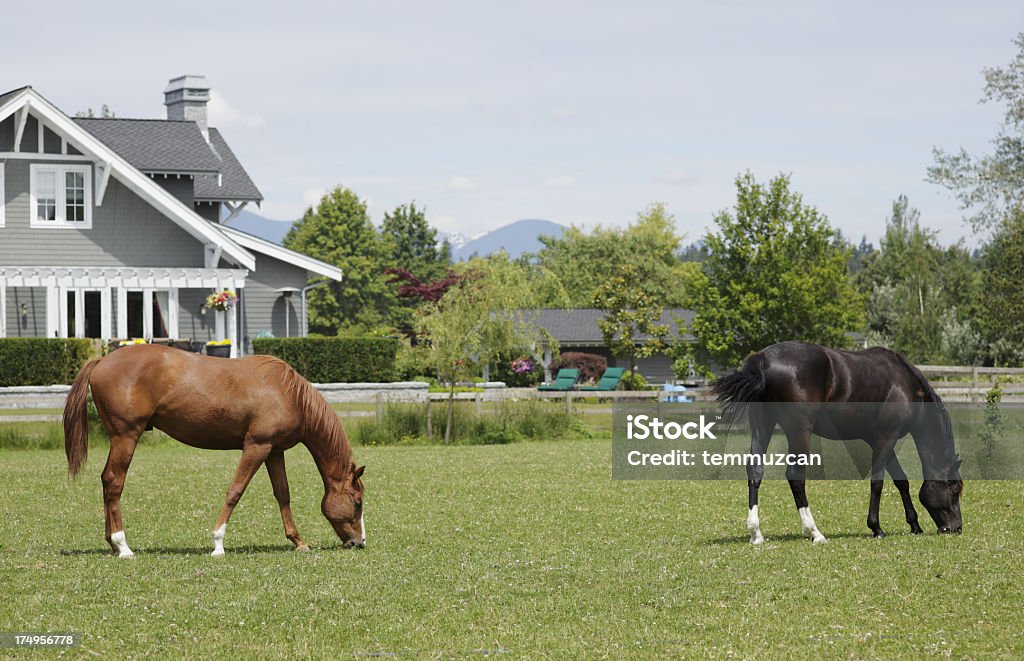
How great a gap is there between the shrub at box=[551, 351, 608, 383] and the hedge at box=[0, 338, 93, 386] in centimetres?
3303

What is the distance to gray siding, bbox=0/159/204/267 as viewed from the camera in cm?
3484

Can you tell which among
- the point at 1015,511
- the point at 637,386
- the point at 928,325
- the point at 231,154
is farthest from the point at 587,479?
the point at 928,325

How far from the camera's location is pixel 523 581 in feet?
32.8

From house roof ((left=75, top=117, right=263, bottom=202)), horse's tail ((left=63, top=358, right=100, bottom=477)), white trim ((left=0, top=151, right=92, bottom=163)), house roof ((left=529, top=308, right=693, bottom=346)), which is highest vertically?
house roof ((left=75, top=117, right=263, bottom=202))

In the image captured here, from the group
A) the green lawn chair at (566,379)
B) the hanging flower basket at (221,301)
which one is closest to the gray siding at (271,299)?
the hanging flower basket at (221,301)

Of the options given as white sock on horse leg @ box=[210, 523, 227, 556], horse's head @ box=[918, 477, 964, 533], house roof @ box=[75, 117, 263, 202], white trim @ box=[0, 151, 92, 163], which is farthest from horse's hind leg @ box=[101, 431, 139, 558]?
house roof @ box=[75, 117, 263, 202]

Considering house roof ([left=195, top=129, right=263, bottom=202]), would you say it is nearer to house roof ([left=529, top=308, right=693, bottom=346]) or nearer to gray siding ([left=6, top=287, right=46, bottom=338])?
gray siding ([left=6, top=287, right=46, bottom=338])

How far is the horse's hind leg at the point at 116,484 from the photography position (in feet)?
37.2

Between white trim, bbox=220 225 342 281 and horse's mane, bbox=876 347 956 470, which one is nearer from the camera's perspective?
horse's mane, bbox=876 347 956 470

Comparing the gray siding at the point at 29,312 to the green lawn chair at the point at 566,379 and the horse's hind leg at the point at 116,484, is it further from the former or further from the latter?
the horse's hind leg at the point at 116,484

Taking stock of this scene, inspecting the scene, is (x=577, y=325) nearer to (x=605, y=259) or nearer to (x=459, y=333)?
(x=605, y=259)

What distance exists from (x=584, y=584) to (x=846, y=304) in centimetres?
2776

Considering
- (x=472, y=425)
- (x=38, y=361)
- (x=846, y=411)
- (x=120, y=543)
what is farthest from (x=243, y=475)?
(x=38, y=361)

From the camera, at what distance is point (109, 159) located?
114 ft
